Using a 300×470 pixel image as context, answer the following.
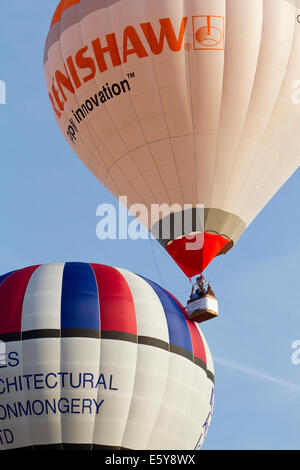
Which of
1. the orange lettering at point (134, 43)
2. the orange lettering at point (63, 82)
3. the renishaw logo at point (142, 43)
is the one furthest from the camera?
the orange lettering at point (63, 82)

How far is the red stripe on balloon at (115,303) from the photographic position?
18.1 meters

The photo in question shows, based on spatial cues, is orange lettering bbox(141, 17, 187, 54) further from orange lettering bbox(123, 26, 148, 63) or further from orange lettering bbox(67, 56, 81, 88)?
orange lettering bbox(67, 56, 81, 88)

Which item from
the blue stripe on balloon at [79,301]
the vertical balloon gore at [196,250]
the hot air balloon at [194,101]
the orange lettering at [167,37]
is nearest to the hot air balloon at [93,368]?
the blue stripe on balloon at [79,301]

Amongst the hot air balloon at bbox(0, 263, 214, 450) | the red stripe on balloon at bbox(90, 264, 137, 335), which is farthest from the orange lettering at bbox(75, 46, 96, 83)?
the hot air balloon at bbox(0, 263, 214, 450)

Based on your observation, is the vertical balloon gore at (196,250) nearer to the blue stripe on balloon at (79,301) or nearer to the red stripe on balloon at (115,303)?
the red stripe on balloon at (115,303)

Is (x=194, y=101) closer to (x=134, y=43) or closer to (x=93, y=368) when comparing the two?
(x=134, y=43)

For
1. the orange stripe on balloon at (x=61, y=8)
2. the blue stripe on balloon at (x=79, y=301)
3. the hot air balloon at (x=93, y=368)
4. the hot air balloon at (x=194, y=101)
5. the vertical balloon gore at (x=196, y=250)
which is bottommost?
the hot air balloon at (x=93, y=368)

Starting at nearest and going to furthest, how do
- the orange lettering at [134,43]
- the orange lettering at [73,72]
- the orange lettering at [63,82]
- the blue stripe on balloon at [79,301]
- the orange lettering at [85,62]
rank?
the blue stripe on balloon at [79,301] < the orange lettering at [134,43] < the orange lettering at [85,62] < the orange lettering at [73,72] < the orange lettering at [63,82]

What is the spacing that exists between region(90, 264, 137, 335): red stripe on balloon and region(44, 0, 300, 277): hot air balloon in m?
2.22

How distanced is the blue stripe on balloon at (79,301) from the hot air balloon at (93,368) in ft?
0.05

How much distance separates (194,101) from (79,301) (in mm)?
4546

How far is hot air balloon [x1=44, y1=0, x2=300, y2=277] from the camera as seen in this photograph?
20359 mm
